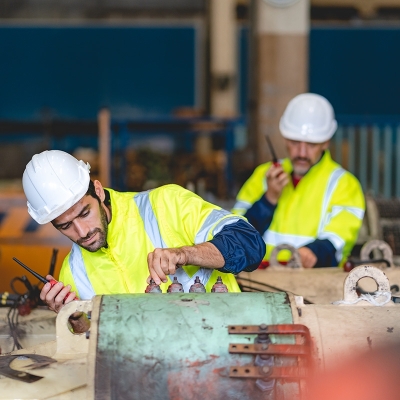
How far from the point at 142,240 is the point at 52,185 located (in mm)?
423

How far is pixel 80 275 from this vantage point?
312 centimetres

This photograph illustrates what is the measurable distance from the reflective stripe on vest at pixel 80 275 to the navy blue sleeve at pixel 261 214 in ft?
5.22

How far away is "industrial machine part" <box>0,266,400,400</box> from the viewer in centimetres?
215

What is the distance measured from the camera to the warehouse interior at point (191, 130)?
7.36ft

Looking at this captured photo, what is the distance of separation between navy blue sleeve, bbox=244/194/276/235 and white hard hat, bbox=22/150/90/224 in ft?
5.79

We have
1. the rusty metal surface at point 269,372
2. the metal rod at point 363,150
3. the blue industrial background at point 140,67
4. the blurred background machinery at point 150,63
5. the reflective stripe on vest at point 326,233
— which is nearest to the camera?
the rusty metal surface at point 269,372

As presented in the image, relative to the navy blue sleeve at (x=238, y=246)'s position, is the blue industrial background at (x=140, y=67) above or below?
above

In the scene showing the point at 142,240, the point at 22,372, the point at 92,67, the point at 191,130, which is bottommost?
the point at 22,372

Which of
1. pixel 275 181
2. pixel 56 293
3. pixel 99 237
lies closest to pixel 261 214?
pixel 275 181

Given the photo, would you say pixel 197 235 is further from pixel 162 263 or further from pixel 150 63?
pixel 150 63

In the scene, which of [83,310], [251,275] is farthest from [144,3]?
[83,310]

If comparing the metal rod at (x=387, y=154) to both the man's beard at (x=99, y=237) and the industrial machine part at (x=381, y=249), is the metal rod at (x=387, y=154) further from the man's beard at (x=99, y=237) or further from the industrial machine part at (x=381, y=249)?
the man's beard at (x=99, y=237)

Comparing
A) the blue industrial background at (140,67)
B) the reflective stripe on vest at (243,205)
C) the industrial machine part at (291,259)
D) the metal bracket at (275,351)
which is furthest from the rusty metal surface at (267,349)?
the blue industrial background at (140,67)

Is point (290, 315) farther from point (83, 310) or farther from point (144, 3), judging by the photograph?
point (144, 3)
